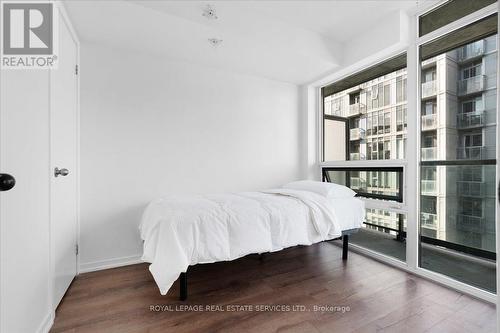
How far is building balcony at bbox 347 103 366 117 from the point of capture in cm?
319

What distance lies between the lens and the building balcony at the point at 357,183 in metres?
3.16

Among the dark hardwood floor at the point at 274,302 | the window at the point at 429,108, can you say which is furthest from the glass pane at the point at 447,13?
the dark hardwood floor at the point at 274,302

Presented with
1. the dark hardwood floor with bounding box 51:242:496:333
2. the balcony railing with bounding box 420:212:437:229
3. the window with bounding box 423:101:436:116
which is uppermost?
the window with bounding box 423:101:436:116

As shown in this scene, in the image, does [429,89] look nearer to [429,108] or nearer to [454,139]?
[429,108]

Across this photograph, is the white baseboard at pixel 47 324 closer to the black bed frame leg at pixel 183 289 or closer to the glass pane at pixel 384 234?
the black bed frame leg at pixel 183 289

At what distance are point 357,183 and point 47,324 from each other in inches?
131

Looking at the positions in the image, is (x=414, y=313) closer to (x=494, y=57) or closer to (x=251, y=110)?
(x=494, y=57)

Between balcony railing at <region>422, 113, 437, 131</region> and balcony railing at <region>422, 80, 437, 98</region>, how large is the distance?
21 centimetres

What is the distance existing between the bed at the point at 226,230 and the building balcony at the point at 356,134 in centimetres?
123

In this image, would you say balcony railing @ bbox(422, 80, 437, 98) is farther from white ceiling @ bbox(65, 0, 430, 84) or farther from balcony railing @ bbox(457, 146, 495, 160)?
white ceiling @ bbox(65, 0, 430, 84)

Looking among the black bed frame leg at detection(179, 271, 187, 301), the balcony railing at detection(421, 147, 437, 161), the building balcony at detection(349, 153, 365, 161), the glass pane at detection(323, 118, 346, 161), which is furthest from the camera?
the glass pane at detection(323, 118, 346, 161)

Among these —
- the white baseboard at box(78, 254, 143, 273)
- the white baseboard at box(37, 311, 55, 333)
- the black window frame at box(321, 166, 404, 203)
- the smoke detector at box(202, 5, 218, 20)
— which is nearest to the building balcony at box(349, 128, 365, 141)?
the black window frame at box(321, 166, 404, 203)

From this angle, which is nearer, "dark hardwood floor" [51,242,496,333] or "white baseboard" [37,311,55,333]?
"white baseboard" [37,311,55,333]

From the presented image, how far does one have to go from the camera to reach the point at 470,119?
2.10m
